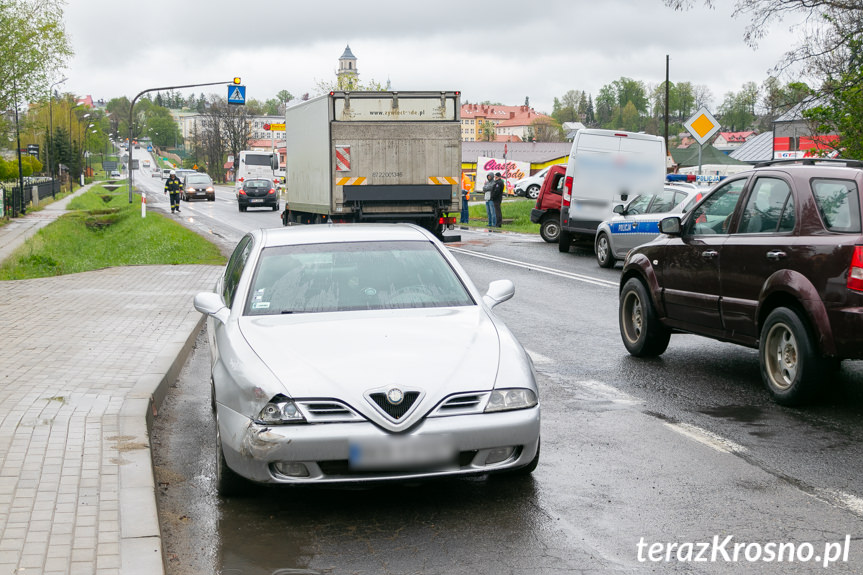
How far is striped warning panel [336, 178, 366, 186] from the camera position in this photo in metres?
21.6

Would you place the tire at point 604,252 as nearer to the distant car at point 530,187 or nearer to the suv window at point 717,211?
the suv window at point 717,211

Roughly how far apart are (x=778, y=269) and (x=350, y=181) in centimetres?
1508

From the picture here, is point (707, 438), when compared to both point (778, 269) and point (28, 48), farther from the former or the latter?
point (28, 48)

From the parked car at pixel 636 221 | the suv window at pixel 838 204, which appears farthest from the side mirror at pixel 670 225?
the parked car at pixel 636 221

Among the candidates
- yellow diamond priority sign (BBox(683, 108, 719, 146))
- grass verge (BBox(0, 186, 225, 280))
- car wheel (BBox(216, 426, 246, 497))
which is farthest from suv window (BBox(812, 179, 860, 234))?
grass verge (BBox(0, 186, 225, 280))

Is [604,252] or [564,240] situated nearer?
[604,252]

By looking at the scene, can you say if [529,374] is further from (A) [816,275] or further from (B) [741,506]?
(A) [816,275]

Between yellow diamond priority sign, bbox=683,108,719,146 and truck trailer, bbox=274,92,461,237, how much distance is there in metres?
4.92

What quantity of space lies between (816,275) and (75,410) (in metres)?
5.22

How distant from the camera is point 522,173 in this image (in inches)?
2549

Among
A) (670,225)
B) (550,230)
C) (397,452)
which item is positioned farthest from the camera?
(550,230)

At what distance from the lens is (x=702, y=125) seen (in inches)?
822

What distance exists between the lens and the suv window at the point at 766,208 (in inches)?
295

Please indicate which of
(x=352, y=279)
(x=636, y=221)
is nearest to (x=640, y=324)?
(x=352, y=279)
